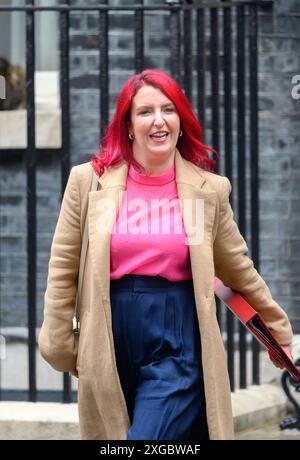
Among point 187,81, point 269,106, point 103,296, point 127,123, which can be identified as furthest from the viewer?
point 269,106

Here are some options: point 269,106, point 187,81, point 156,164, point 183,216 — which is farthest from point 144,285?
point 269,106

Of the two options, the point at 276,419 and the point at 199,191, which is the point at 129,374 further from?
the point at 276,419

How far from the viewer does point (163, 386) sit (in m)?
4.62

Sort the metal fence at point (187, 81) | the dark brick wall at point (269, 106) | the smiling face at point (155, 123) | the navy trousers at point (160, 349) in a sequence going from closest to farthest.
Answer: the navy trousers at point (160, 349) → the smiling face at point (155, 123) → the metal fence at point (187, 81) → the dark brick wall at point (269, 106)

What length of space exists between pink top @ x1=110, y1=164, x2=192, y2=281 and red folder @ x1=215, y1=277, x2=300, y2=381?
11.9 inches

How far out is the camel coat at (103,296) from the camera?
4641 millimetres

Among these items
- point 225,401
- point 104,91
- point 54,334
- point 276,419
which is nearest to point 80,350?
point 54,334

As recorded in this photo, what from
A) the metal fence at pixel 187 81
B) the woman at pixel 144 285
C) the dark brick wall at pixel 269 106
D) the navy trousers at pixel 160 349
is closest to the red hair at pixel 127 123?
the woman at pixel 144 285

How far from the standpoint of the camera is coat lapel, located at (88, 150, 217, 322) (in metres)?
4.61

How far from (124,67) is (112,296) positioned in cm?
345

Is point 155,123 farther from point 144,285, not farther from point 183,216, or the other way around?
point 144,285

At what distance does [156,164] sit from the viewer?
187 inches

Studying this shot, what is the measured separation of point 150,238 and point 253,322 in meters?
0.57

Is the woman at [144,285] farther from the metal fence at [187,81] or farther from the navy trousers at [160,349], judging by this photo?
the metal fence at [187,81]
